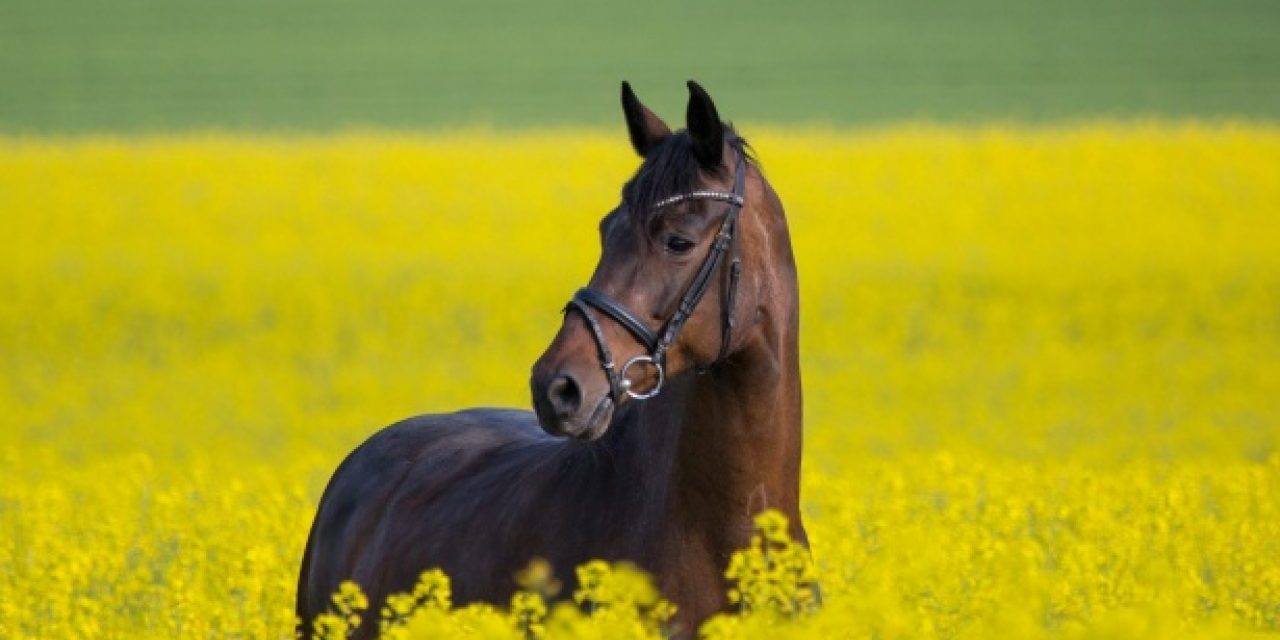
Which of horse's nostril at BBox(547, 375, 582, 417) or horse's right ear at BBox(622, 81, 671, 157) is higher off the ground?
horse's right ear at BBox(622, 81, 671, 157)

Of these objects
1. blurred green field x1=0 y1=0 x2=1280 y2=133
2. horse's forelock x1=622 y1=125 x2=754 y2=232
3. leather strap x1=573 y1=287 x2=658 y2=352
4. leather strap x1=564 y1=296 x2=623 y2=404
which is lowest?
leather strap x1=564 y1=296 x2=623 y2=404

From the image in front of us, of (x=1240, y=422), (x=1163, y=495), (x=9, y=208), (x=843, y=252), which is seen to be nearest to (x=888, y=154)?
(x=843, y=252)

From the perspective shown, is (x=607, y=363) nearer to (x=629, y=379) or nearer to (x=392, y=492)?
(x=629, y=379)

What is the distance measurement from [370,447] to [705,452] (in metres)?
2.28

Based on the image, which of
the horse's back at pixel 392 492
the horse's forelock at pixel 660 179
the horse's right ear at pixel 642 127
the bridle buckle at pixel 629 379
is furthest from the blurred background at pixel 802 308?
the horse's right ear at pixel 642 127

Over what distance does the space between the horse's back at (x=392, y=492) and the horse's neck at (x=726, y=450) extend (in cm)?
99

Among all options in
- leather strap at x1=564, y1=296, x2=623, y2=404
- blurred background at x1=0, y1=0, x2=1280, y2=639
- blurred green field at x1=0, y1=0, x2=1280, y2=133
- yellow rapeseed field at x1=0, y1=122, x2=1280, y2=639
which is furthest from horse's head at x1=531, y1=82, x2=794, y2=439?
blurred green field at x1=0, y1=0, x2=1280, y2=133

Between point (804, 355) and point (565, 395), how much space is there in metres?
14.8

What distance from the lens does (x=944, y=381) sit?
61.9ft

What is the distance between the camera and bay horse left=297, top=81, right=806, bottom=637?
18.4 ft

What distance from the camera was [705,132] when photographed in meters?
5.75

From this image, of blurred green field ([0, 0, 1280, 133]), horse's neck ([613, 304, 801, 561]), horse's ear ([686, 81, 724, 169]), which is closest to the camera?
horse's ear ([686, 81, 724, 169])

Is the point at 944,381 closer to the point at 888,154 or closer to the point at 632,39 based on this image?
the point at 888,154

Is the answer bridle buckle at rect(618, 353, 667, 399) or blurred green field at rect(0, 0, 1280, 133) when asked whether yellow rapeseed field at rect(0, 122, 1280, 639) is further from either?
blurred green field at rect(0, 0, 1280, 133)
